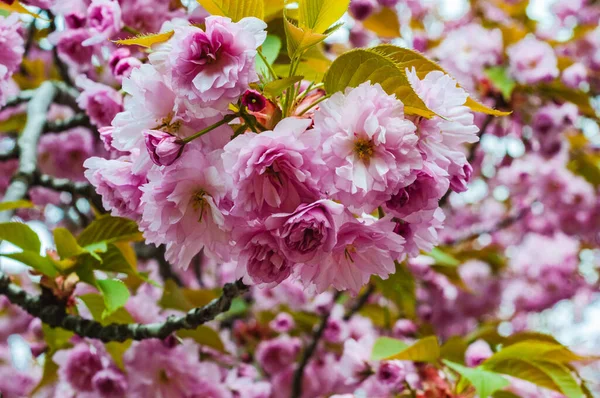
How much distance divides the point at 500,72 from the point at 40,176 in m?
1.80

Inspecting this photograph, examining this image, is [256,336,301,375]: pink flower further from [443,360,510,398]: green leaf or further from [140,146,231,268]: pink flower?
[140,146,231,268]: pink flower

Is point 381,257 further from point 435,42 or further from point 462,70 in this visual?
point 435,42

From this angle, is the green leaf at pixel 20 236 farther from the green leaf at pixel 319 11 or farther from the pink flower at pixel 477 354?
the pink flower at pixel 477 354

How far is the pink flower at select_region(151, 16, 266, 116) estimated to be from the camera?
79 cm

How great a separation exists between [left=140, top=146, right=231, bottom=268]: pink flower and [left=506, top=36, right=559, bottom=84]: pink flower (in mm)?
1905

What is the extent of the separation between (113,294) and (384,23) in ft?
5.71

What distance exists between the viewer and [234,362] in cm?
203

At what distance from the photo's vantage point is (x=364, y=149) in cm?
80

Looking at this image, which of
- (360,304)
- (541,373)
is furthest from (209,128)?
(360,304)

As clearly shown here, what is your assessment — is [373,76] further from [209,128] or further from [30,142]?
[30,142]

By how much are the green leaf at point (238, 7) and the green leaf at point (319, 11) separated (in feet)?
0.22

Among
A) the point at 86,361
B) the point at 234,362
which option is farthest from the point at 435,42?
the point at 86,361

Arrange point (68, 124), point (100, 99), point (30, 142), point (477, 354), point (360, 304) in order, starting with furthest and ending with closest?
1. point (360, 304)
2. point (68, 124)
3. point (30, 142)
4. point (477, 354)
5. point (100, 99)

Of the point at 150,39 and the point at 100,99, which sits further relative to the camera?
the point at 100,99
